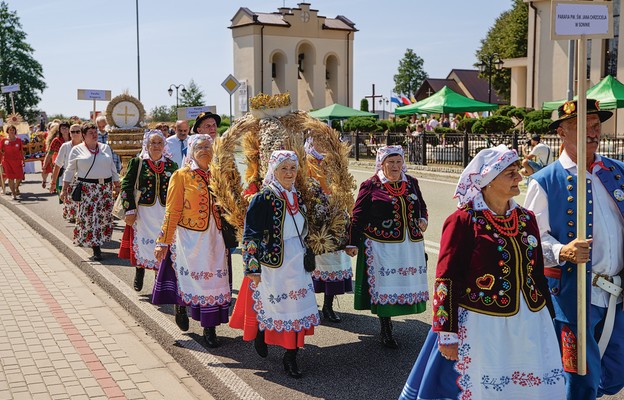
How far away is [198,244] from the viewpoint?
22.7 feet

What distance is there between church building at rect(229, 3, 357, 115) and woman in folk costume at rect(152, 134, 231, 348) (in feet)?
201

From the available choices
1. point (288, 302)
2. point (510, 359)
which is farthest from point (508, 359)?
point (288, 302)

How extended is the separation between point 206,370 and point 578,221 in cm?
326

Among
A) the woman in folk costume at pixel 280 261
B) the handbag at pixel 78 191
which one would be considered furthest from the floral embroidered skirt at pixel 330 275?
the handbag at pixel 78 191

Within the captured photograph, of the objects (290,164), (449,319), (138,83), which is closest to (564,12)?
(449,319)

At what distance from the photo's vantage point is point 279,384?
231 inches

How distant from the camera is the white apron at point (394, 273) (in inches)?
263

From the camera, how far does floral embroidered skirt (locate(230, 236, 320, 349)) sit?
234 inches

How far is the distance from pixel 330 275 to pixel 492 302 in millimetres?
3649

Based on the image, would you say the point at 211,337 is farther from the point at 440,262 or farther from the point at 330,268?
the point at 440,262

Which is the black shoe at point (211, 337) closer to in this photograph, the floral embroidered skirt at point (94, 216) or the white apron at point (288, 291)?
the white apron at point (288, 291)

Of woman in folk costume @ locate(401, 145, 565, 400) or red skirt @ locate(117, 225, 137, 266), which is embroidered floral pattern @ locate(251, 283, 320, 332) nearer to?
woman in folk costume @ locate(401, 145, 565, 400)

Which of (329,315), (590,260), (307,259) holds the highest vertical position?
(590,260)

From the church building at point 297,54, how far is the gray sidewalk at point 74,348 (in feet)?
195
